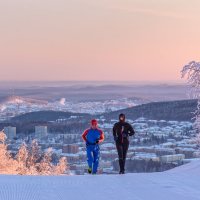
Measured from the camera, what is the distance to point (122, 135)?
18.1m

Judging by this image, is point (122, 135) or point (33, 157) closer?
point (122, 135)

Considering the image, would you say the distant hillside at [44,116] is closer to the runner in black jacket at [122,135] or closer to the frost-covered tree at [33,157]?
the frost-covered tree at [33,157]

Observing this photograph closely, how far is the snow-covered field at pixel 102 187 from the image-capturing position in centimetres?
1230

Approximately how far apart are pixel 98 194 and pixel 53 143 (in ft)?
193

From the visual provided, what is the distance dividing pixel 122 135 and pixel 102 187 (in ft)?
14.9

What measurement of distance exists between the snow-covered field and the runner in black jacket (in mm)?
1565

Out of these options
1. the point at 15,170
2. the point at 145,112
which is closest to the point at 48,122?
the point at 145,112

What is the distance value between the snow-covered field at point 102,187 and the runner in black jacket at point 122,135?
156 centimetres

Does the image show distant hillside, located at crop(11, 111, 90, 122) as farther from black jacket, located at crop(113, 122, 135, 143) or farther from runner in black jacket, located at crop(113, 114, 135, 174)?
black jacket, located at crop(113, 122, 135, 143)

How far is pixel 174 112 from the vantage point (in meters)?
94.7

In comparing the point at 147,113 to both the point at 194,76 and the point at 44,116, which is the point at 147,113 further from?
the point at 194,76

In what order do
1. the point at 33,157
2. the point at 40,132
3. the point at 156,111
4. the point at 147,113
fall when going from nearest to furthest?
the point at 33,157, the point at 40,132, the point at 156,111, the point at 147,113

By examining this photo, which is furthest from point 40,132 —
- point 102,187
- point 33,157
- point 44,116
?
point 102,187

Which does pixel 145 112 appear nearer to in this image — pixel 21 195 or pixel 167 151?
pixel 167 151
